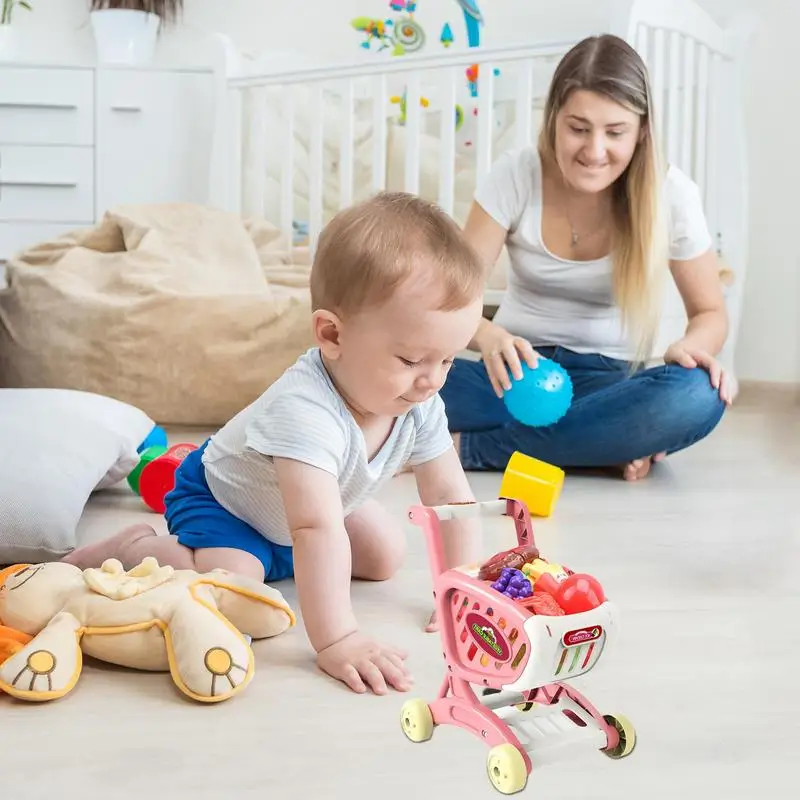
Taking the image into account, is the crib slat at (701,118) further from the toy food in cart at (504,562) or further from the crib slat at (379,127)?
the toy food in cart at (504,562)

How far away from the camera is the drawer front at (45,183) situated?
2.91 m

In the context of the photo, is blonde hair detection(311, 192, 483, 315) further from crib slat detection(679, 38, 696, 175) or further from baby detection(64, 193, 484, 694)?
crib slat detection(679, 38, 696, 175)

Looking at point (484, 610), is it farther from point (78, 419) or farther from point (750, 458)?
point (750, 458)

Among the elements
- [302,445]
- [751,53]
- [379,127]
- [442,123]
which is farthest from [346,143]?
[302,445]

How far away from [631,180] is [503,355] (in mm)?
326

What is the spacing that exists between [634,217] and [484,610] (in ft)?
3.74

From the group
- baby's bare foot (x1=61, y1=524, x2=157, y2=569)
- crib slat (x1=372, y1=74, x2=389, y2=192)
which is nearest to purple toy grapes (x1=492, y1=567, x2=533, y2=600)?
baby's bare foot (x1=61, y1=524, x2=157, y2=569)

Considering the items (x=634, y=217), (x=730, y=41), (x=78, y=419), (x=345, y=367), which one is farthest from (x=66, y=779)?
(x=730, y=41)

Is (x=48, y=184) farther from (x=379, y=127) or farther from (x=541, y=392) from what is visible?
(x=541, y=392)

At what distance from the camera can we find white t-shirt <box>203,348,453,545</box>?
90cm

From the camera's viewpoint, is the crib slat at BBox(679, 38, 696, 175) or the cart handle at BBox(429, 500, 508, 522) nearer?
the cart handle at BBox(429, 500, 508, 522)

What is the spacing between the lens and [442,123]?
7.81 feet

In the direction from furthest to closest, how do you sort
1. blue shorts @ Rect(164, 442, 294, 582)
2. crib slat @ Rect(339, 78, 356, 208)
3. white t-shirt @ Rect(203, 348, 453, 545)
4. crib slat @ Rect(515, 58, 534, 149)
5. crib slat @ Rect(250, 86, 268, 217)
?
crib slat @ Rect(250, 86, 268, 217), crib slat @ Rect(339, 78, 356, 208), crib slat @ Rect(515, 58, 534, 149), blue shorts @ Rect(164, 442, 294, 582), white t-shirt @ Rect(203, 348, 453, 545)

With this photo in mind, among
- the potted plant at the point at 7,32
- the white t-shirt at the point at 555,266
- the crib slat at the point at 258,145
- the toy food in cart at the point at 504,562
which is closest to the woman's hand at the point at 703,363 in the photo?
the white t-shirt at the point at 555,266
